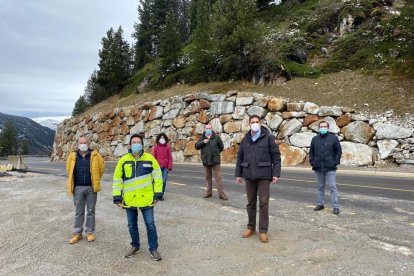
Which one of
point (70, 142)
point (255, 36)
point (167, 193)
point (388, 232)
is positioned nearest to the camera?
point (388, 232)

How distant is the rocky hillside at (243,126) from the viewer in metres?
18.6

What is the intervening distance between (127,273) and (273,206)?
4.64m

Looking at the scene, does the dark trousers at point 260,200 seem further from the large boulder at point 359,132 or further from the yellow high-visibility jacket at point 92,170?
the large boulder at point 359,132

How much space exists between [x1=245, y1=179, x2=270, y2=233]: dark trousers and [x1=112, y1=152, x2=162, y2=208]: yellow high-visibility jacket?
167cm

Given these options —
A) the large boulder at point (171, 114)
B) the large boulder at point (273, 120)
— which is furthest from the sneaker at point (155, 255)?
the large boulder at point (171, 114)

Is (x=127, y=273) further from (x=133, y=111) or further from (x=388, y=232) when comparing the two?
(x=133, y=111)

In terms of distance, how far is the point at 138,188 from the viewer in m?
5.34

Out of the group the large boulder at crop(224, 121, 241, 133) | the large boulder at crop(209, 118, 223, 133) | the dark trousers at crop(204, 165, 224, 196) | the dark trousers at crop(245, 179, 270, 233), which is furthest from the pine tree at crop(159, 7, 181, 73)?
the dark trousers at crop(245, 179, 270, 233)

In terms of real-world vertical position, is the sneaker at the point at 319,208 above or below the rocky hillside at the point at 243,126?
below

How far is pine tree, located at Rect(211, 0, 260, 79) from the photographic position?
26.7 m

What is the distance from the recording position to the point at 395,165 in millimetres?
17875

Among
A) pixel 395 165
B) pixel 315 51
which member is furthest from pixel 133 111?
pixel 395 165

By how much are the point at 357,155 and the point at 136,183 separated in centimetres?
1609

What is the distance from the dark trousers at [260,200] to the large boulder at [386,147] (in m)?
14.5
